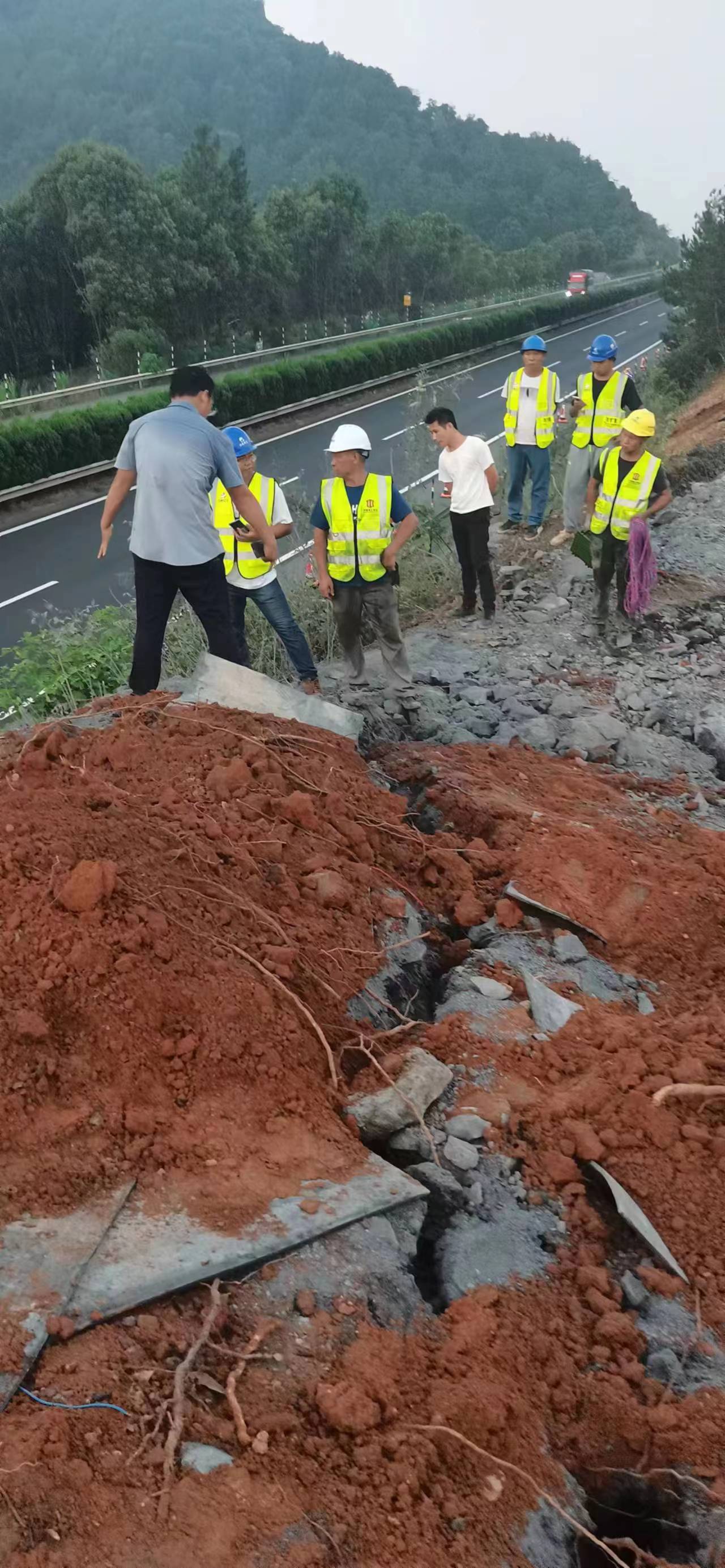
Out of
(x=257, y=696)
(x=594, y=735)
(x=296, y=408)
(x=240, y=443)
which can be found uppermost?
(x=296, y=408)

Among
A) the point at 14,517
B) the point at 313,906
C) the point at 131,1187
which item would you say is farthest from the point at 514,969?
the point at 14,517

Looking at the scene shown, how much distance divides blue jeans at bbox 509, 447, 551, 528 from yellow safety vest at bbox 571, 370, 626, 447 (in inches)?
29.5

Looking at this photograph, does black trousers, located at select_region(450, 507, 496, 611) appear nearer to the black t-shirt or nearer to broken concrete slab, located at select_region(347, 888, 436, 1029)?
the black t-shirt

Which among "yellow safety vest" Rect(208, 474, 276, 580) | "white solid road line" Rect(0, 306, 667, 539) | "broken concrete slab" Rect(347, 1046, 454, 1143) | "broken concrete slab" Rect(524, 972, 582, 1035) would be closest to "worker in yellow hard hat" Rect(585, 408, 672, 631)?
"yellow safety vest" Rect(208, 474, 276, 580)

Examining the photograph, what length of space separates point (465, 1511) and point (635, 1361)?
62 cm

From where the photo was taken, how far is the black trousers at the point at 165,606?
4.83 m

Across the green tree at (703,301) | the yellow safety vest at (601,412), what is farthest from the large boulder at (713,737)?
the green tree at (703,301)

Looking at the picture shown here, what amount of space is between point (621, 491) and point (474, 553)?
1198 millimetres

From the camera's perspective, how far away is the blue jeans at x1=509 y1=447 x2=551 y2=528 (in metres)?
8.79

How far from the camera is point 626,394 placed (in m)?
7.68

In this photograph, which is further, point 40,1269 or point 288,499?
point 288,499

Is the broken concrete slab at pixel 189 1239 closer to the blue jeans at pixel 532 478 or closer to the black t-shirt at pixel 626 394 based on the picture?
the black t-shirt at pixel 626 394

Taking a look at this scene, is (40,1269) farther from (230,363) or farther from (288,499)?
(230,363)

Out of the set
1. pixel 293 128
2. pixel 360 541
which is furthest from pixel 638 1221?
pixel 293 128
